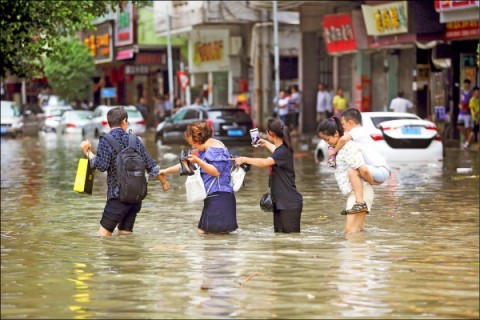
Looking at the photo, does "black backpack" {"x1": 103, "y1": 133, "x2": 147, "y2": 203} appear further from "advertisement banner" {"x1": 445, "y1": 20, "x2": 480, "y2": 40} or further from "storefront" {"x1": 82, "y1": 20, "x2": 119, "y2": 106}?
"storefront" {"x1": 82, "y1": 20, "x2": 119, "y2": 106}

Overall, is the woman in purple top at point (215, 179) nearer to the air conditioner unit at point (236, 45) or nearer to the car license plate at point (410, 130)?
the car license plate at point (410, 130)

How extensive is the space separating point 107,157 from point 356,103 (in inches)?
1377

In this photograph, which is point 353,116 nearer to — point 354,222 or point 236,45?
point 354,222

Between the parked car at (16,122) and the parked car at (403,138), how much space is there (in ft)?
94.5

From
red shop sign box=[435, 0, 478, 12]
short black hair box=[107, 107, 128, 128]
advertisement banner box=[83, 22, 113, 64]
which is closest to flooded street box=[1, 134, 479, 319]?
short black hair box=[107, 107, 128, 128]

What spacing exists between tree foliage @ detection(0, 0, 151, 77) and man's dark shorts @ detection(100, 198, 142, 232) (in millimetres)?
12313

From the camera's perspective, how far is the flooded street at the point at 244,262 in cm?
970

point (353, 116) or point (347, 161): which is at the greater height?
point (353, 116)

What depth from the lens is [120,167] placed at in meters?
14.1

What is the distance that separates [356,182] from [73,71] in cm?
6910

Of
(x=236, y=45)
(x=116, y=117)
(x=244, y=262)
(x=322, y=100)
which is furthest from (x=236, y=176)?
(x=236, y=45)

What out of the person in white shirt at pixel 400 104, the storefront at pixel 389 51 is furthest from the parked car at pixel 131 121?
the person in white shirt at pixel 400 104

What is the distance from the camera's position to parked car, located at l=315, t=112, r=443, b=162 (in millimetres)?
29516

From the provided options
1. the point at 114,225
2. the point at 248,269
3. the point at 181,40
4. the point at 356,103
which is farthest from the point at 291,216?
the point at 181,40
